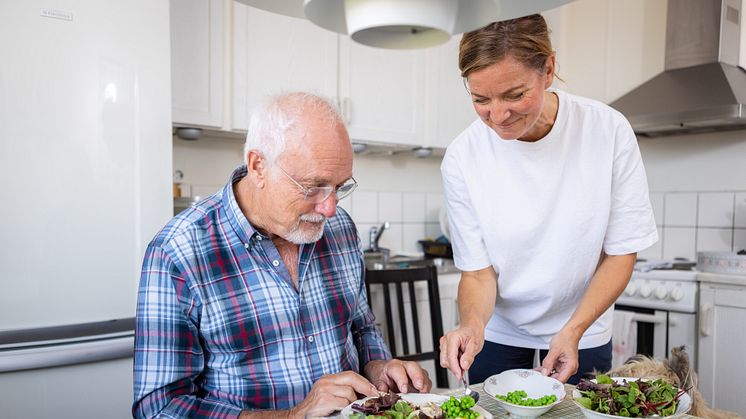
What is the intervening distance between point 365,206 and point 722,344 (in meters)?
1.74

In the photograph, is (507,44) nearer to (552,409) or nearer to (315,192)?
(315,192)

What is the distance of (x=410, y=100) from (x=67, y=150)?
168 cm

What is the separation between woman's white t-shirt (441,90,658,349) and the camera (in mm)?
1306

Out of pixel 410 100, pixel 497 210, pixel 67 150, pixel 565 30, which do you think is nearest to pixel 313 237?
pixel 497 210

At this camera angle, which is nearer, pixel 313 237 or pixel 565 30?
pixel 313 237

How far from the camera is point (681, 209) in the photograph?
2.92 meters

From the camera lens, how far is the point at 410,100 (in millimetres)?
2848

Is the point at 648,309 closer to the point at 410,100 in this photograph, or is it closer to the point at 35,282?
the point at 410,100

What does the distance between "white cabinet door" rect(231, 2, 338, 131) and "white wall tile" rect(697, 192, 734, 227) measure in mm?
1943

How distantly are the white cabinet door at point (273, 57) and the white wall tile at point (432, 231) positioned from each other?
3.68 ft

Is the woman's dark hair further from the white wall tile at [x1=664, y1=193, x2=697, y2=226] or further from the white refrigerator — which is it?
the white wall tile at [x1=664, y1=193, x2=697, y2=226]

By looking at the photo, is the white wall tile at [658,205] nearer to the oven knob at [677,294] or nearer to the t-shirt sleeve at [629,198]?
the oven knob at [677,294]

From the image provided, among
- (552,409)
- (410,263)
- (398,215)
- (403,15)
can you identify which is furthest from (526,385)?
(398,215)

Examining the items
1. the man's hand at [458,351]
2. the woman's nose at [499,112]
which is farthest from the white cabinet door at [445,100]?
the man's hand at [458,351]
